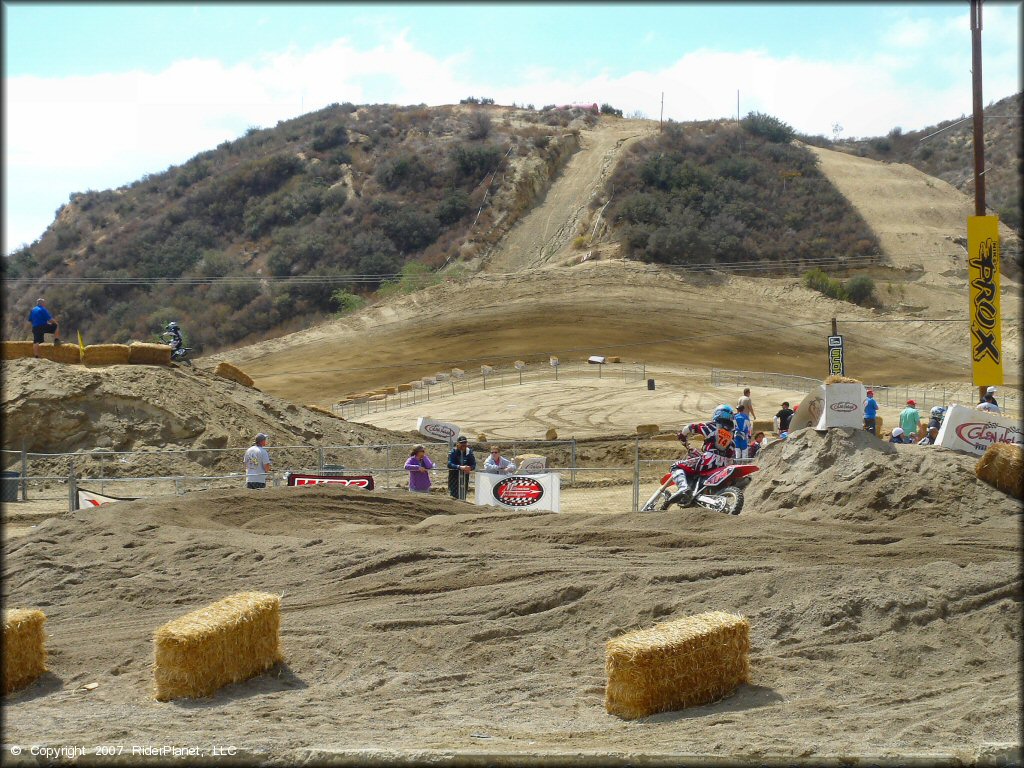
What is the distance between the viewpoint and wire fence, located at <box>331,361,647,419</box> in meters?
41.9

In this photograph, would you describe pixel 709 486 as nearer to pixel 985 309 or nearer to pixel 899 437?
pixel 899 437

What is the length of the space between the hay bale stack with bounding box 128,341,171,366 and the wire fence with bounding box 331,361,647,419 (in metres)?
16.0

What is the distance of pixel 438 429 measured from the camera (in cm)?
2636

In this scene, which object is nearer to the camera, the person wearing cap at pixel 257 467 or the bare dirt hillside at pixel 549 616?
the bare dirt hillside at pixel 549 616

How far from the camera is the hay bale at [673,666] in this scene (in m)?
7.60

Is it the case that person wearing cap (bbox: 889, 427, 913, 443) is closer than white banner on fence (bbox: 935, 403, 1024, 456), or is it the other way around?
white banner on fence (bbox: 935, 403, 1024, 456)

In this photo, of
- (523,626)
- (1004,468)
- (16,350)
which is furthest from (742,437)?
(16,350)

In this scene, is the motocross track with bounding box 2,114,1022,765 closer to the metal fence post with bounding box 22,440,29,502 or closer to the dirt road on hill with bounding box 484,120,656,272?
the metal fence post with bounding box 22,440,29,502

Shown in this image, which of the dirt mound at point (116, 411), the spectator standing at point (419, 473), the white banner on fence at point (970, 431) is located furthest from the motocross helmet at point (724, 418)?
the dirt mound at point (116, 411)

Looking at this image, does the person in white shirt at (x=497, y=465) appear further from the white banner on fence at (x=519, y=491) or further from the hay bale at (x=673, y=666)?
the hay bale at (x=673, y=666)

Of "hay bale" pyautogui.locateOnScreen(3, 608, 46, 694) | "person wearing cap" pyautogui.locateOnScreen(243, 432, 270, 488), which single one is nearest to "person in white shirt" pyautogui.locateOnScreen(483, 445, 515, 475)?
"person wearing cap" pyautogui.locateOnScreen(243, 432, 270, 488)

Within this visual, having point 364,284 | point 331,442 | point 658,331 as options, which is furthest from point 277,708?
point 364,284

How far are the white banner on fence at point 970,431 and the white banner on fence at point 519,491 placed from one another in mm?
6400

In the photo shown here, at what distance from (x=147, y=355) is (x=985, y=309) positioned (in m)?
19.3
